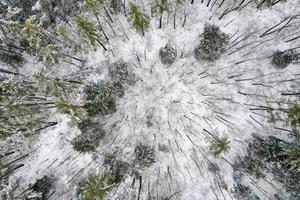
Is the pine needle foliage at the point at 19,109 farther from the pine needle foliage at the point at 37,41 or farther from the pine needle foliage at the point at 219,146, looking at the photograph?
the pine needle foliage at the point at 219,146

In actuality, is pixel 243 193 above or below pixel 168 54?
below

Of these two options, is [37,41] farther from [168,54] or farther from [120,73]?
[168,54]

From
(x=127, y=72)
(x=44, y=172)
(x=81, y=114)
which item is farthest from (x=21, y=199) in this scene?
(x=127, y=72)

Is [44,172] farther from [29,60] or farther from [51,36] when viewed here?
[51,36]

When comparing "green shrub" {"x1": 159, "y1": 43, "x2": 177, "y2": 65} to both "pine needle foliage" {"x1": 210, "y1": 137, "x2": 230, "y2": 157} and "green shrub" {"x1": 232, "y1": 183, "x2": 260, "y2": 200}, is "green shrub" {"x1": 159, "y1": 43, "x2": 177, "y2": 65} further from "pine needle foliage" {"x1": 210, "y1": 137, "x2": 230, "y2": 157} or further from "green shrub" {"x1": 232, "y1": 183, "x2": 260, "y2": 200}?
"green shrub" {"x1": 232, "y1": 183, "x2": 260, "y2": 200}

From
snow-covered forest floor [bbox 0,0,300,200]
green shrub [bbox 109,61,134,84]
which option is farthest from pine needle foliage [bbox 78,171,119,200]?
green shrub [bbox 109,61,134,84]

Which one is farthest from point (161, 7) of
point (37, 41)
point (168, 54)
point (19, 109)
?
point (19, 109)
